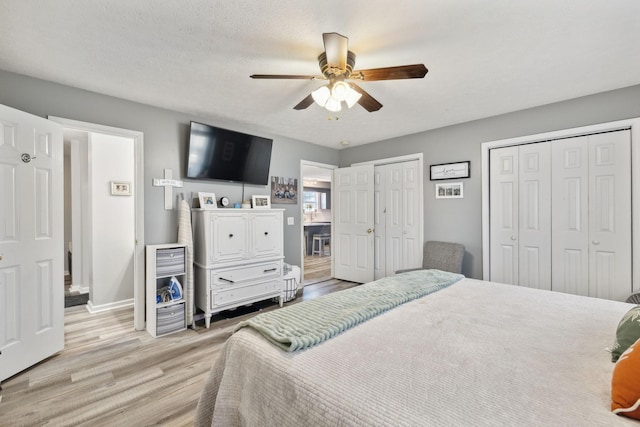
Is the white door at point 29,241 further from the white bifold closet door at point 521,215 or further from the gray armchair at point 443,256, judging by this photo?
the white bifold closet door at point 521,215

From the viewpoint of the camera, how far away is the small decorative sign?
11.9 ft

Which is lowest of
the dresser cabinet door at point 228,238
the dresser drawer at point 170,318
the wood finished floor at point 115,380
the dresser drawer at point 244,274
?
the wood finished floor at point 115,380

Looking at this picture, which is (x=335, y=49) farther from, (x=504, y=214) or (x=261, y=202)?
(x=504, y=214)

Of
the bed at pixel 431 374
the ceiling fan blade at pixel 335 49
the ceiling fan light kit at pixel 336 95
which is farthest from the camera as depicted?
the ceiling fan light kit at pixel 336 95

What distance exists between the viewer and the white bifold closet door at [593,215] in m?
2.68

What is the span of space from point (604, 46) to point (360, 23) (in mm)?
1772

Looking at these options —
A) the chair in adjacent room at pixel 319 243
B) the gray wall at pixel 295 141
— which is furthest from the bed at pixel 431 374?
the chair in adjacent room at pixel 319 243

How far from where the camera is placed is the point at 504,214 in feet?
11.1

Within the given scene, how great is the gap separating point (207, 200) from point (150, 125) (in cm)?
99

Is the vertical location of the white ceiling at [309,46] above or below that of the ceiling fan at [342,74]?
above

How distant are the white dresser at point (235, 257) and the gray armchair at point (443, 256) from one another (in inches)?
65.3

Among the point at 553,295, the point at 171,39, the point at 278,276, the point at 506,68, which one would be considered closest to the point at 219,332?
the point at 278,276

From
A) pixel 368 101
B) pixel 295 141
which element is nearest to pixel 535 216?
pixel 368 101

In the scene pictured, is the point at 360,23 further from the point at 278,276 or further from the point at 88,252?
the point at 88,252
